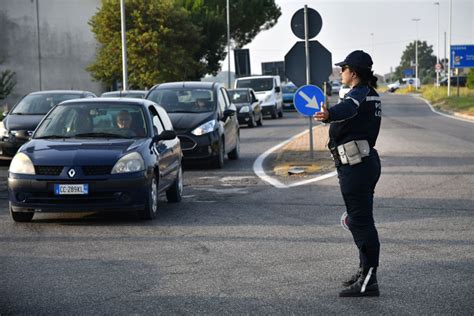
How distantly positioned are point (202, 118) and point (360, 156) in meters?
12.2

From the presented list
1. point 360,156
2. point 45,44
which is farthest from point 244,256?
point 45,44

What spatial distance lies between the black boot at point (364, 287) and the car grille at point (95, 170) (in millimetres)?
4691

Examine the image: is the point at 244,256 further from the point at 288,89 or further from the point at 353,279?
the point at 288,89

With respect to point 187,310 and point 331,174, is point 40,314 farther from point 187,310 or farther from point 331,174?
point 331,174

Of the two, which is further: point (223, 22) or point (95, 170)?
point (223, 22)

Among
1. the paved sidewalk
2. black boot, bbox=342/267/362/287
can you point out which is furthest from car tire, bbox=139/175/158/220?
the paved sidewalk

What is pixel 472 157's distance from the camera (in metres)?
20.1

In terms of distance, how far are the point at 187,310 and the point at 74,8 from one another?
64064mm

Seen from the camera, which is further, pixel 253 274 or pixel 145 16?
pixel 145 16

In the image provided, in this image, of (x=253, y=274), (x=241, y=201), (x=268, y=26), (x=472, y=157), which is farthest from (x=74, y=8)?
(x=253, y=274)

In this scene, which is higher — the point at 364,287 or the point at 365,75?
the point at 365,75

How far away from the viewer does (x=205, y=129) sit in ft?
62.8

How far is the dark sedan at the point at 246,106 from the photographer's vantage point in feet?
120

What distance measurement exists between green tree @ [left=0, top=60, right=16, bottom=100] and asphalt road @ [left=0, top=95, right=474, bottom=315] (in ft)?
149
